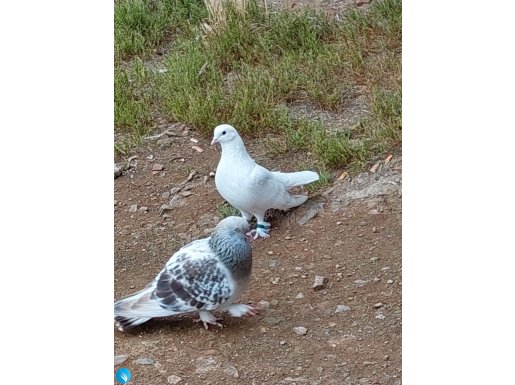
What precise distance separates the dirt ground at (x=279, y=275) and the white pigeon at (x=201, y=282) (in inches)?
2.9

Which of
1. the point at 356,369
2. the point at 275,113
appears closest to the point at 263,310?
the point at 356,369

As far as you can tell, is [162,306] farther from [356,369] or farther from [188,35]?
[188,35]

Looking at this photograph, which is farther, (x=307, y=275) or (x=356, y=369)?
(x=307, y=275)

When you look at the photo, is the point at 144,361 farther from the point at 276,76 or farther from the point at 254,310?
the point at 276,76

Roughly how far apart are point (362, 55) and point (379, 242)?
0.59 metres

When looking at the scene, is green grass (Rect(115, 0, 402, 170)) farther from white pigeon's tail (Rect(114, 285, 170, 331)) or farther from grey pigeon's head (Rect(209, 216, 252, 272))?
white pigeon's tail (Rect(114, 285, 170, 331))

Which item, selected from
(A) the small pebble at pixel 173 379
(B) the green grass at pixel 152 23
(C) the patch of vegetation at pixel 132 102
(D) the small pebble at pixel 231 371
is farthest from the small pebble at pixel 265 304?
(B) the green grass at pixel 152 23

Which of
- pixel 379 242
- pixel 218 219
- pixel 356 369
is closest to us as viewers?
pixel 356 369

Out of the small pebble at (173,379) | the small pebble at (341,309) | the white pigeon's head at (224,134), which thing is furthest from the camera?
the white pigeon's head at (224,134)

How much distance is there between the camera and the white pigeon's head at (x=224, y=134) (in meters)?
3.19

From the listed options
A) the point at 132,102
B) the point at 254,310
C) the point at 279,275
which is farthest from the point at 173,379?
the point at 132,102

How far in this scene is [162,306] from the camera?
3051mm

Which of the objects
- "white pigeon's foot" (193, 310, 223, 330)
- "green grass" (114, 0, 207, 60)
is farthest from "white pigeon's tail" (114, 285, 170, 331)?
"green grass" (114, 0, 207, 60)

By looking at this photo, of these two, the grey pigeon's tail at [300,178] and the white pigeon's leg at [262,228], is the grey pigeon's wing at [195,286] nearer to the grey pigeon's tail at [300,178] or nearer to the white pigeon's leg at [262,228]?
the white pigeon's leg at [262,228]
